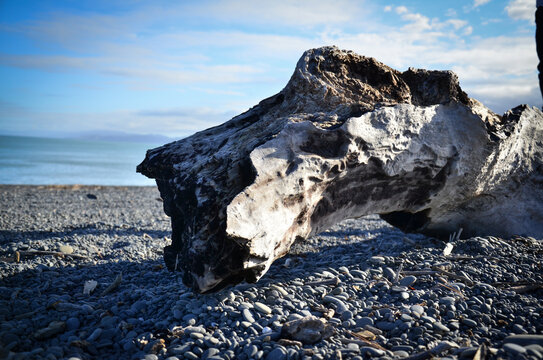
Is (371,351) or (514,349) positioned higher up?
(514,349)

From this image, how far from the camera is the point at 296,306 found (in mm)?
3629

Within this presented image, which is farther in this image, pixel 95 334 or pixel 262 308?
pixel 262 308

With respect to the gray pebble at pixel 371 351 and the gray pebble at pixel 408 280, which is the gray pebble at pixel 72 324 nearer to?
the gray pebble at pixel 371 351

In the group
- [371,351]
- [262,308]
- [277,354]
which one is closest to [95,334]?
Answer: [262,308]

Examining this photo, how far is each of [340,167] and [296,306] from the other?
5.09ft

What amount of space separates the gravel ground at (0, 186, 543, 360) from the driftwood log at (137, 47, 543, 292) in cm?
45

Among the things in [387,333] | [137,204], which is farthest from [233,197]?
[137,204]

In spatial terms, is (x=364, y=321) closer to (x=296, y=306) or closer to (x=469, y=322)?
(x=296, y=306)

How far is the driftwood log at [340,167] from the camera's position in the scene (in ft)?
11.7

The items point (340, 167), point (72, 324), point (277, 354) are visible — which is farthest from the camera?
point (340, 167)

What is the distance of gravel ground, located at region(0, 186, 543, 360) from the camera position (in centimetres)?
300

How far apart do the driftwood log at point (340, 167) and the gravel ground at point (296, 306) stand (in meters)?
0.45

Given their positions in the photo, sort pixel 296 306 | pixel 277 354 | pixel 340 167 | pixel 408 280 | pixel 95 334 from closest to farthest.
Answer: pixel 277 354
pixel 95 334
pixel 296 306
pixel 340 167
pixel 408 280

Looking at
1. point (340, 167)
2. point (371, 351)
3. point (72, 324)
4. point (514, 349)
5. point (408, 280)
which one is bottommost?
point (72, 324)
